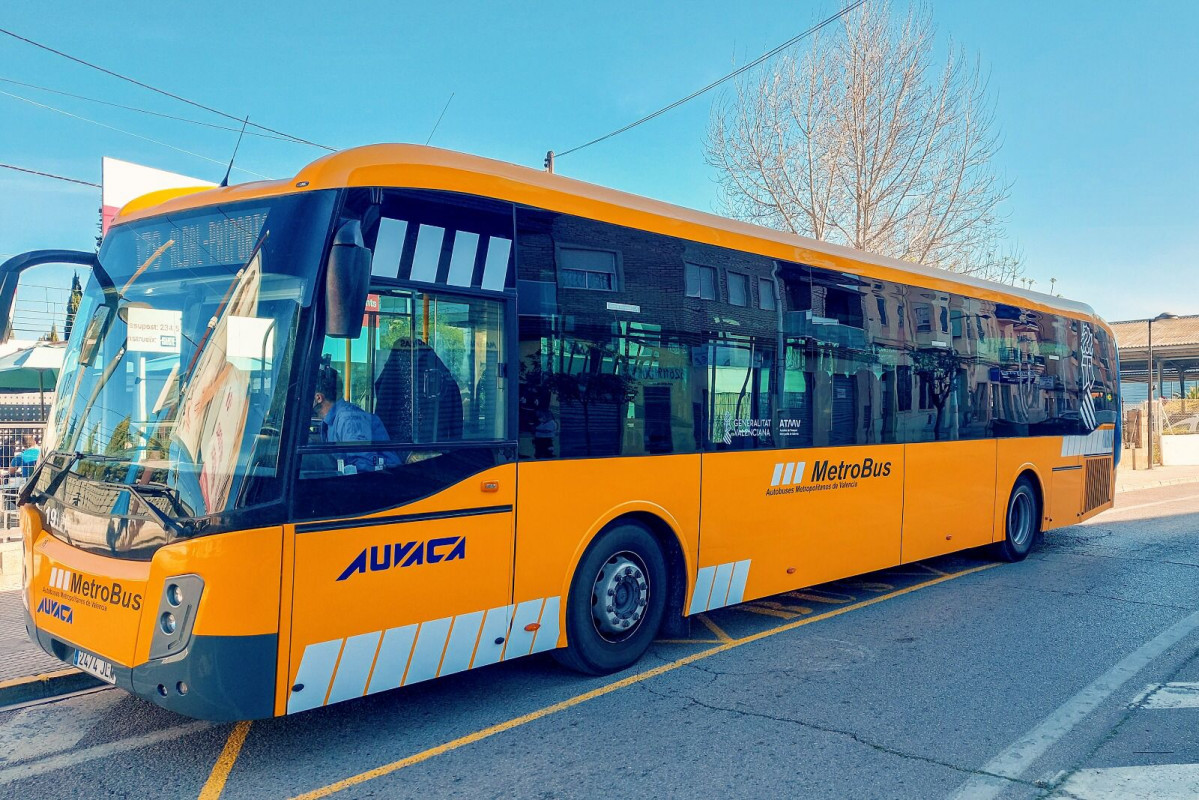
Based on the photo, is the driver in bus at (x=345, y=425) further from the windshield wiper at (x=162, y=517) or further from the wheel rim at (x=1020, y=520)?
the wheel rim at (x=1020, y=520)

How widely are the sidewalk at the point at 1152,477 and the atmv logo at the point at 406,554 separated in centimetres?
2097

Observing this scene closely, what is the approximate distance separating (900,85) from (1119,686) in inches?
654

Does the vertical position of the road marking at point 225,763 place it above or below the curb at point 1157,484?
above

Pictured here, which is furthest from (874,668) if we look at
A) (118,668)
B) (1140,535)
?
(1140,535)

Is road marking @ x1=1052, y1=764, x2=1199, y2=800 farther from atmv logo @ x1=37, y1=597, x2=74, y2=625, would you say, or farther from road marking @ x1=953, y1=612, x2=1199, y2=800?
atmv logo @ x1=37, y1=597, x2=74, y2=625

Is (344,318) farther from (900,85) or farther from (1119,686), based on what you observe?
(900,85)

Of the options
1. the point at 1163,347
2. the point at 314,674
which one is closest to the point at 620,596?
the point at 314,674

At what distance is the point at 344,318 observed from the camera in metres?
4.25

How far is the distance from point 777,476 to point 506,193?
3251mm

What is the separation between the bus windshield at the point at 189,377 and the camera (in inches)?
165

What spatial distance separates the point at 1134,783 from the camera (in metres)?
4.22

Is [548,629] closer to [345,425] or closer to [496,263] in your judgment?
[345,425]

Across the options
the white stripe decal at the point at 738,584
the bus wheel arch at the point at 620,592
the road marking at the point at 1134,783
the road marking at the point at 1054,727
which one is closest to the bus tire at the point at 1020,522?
the road marking at the point at 1054,727

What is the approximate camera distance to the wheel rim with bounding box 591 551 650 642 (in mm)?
5848
